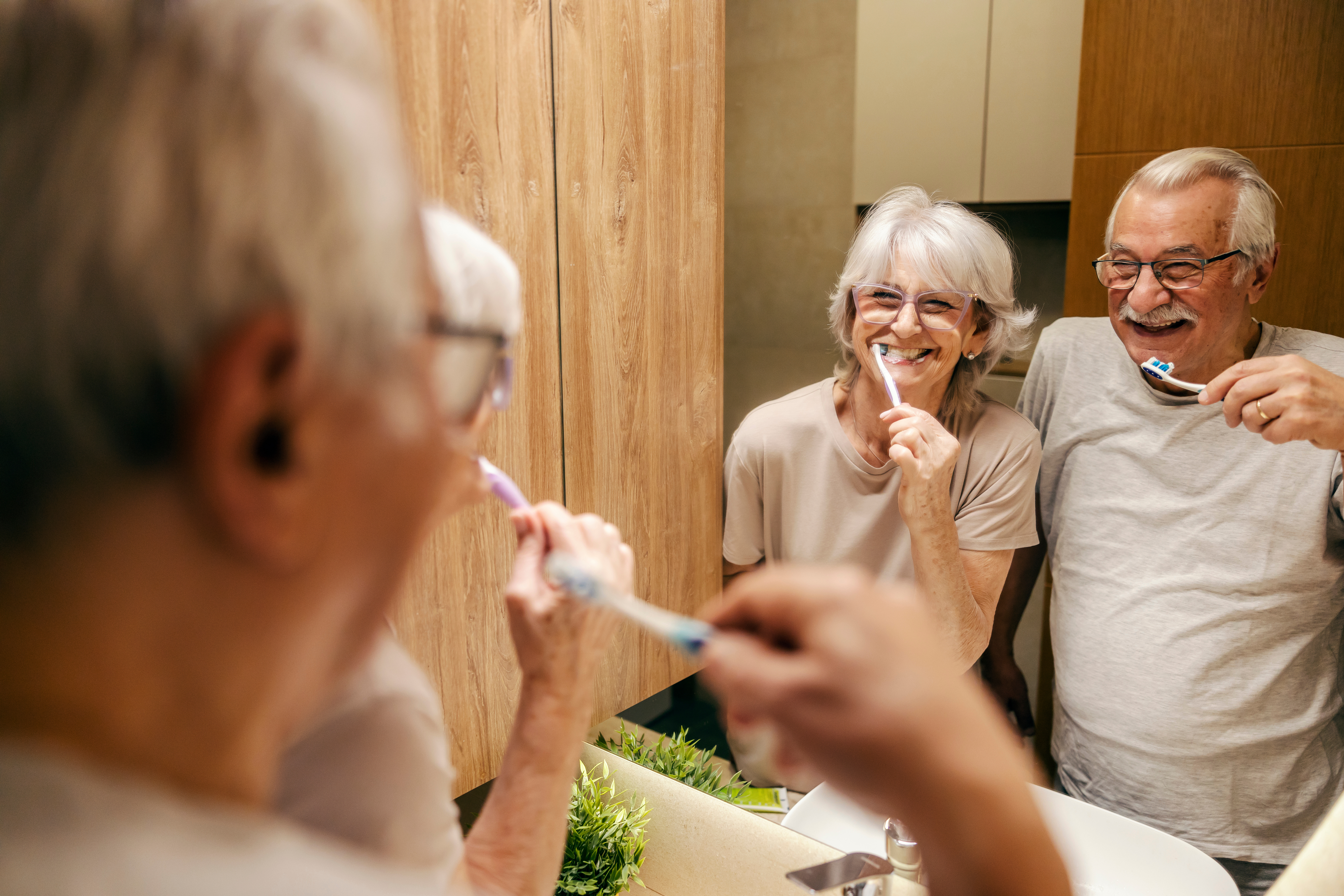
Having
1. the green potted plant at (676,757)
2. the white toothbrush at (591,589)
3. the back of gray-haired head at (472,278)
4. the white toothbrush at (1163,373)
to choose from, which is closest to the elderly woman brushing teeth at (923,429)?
the white toothbrush at (1163,373)

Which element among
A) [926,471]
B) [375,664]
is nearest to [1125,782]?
[926,471]

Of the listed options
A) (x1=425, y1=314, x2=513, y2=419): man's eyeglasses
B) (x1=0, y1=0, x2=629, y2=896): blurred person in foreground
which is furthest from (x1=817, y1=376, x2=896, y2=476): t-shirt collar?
(x1=0, y1=0, x2=629, y2=896): blurred person in foreground

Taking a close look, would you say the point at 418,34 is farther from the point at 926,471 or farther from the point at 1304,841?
the point at 1304,841

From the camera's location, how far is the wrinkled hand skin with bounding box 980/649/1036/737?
33.5 inches

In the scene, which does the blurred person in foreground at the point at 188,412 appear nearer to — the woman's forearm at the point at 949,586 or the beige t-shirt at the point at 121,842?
the beige t-shirt at the point at 121,842

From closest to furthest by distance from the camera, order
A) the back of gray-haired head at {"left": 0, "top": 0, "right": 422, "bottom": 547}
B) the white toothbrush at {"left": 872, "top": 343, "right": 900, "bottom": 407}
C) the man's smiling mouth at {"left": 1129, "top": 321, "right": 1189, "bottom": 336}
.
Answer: the back of gray-haired head at {"left": 0, "top": 0, "right": 422, "bottom": 547}, the man's smiling mouth at {"left": 1129, "top": 321, "right": 1189, "bottom": 336}, the white toothbrush at {"left": 872, "top": 343, "right": 900, "bottom": 407}

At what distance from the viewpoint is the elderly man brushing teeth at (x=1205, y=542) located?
754 mm

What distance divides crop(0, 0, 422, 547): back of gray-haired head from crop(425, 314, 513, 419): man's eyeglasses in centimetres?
8

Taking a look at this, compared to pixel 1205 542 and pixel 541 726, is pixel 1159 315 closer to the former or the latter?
pixel 1205 542

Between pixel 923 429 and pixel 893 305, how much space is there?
0.14 metres

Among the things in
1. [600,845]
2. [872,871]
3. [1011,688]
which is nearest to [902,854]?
[872,871]

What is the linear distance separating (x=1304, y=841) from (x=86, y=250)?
0.95 meters

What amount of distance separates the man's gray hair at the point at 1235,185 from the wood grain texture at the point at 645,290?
431 mm

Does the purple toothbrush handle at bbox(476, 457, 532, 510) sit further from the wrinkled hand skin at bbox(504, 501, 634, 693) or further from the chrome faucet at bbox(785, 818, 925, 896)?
the chrome faucet at bbox(785, 818, 925, 896)
